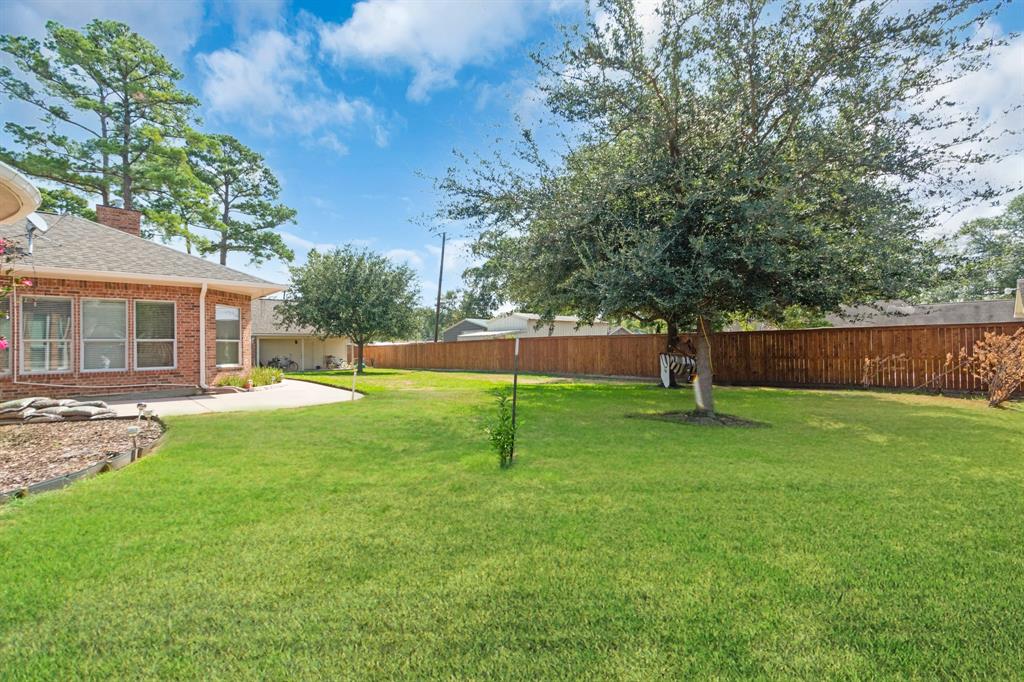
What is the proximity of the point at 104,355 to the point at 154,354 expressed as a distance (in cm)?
88

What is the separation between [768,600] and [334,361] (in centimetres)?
3072

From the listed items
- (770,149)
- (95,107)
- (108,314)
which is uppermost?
(95,107)

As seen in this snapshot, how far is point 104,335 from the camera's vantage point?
34.4 ft

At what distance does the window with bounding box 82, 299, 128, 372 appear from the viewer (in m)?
10.3

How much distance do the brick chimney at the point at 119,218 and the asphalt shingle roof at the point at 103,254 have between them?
1.18m

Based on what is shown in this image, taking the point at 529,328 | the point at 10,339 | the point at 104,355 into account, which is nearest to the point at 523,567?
the point at 104,355

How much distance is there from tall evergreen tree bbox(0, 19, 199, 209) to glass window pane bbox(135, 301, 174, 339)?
1522 centimetres

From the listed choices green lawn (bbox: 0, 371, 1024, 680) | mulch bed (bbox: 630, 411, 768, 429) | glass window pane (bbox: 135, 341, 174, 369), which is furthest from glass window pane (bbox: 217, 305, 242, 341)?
mulch bed (bbox: 630, 411, 768, 429)

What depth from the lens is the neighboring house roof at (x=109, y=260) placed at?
9.80m

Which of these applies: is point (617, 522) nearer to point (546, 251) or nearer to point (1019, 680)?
point (1019, 680)

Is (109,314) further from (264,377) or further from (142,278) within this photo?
(264,377)

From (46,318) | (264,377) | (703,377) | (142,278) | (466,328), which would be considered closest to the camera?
(703,377)

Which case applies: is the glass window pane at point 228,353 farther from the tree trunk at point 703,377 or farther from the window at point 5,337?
the tree trunk at point 703,377

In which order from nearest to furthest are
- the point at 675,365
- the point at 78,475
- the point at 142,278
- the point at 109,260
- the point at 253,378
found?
1. the point at 78,475
2. the point at 142,278
3. the point at 109,260
4. the point at 675,365
5. the point at 253,378
